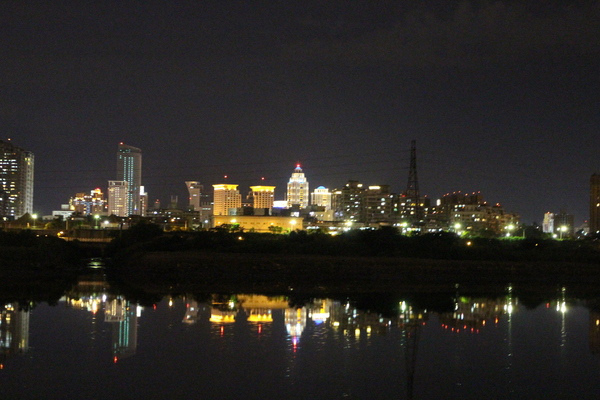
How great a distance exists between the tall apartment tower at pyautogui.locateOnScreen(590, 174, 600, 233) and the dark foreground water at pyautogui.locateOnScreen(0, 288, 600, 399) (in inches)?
5739

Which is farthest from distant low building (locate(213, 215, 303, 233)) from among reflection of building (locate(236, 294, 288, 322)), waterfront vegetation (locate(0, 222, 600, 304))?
reflection of building (locate(236, 294, 288, 322))

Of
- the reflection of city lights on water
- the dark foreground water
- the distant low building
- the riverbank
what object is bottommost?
the dark foreground water

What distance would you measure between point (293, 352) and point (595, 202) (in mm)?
162617

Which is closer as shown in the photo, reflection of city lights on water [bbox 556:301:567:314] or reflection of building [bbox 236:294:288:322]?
reflection of building [bbox 236:294:288:322]

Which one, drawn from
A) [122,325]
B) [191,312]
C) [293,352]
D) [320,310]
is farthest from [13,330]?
[320,310]

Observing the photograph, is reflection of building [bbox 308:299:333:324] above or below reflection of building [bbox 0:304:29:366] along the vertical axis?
above

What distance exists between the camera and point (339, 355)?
819 inches

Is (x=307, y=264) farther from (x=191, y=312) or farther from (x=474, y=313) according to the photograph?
(x=191, y=312)

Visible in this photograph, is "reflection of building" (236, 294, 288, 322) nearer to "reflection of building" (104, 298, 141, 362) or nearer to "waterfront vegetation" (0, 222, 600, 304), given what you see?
"waterfront vegetation" (0, 222, 600, 304)

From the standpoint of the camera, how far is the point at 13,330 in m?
24.8

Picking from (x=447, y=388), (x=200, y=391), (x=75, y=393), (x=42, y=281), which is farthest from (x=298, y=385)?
(x=42, y=281)

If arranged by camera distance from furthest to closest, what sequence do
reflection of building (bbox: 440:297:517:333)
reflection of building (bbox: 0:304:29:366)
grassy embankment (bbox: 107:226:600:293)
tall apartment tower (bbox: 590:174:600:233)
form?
1. tall apartment tower (bbox: 590:174:600:233)
2. grassy embankment (bbox: 107:226:600:293)
3. reflection of building (bbox: 440:297:517:333)
4. reflection of building (bbox: 0:304:29:366)

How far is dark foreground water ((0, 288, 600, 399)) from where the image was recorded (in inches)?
679

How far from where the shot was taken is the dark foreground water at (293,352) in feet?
56.5
